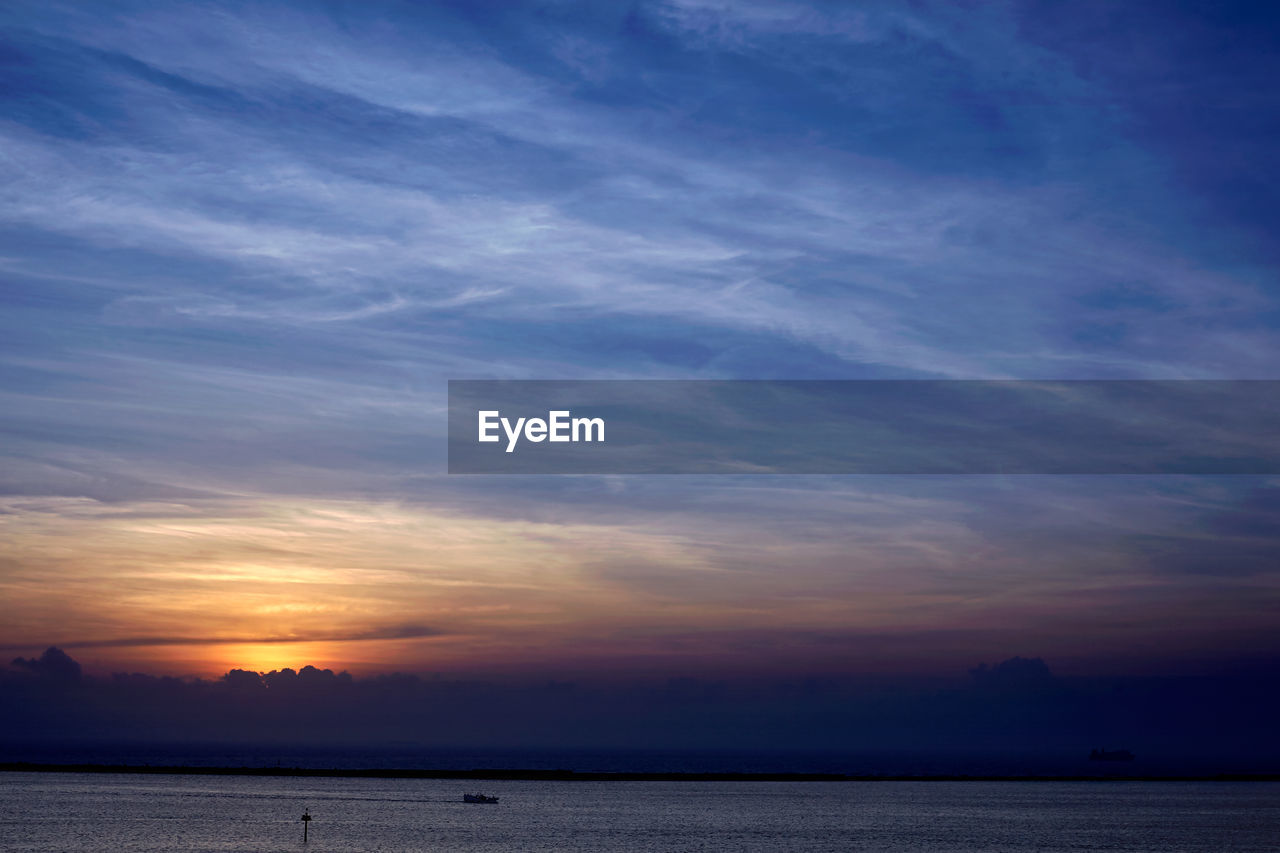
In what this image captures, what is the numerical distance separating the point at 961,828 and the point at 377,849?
243ft

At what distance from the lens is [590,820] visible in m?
137

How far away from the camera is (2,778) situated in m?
196

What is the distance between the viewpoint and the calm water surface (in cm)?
11125

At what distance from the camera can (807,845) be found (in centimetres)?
11356

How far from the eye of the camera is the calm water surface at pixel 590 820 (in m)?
111

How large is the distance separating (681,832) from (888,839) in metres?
22.8

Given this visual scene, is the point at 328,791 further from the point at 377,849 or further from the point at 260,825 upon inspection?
the point at 377,849

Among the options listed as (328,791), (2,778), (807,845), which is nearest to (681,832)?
(807,845)

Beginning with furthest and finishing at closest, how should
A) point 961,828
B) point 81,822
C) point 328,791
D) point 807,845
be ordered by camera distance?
point 328,791 → point 961,828 → point 81,822 → point 807,845

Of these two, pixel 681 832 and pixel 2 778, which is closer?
pixel 681 832

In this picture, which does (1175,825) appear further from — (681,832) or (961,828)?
(681,832)

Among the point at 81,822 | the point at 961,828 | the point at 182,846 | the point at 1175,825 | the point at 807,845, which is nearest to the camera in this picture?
the point at 182,846

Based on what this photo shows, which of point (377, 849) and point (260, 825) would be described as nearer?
point (377, 849)

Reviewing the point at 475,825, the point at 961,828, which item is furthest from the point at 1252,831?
the point at 475,825
